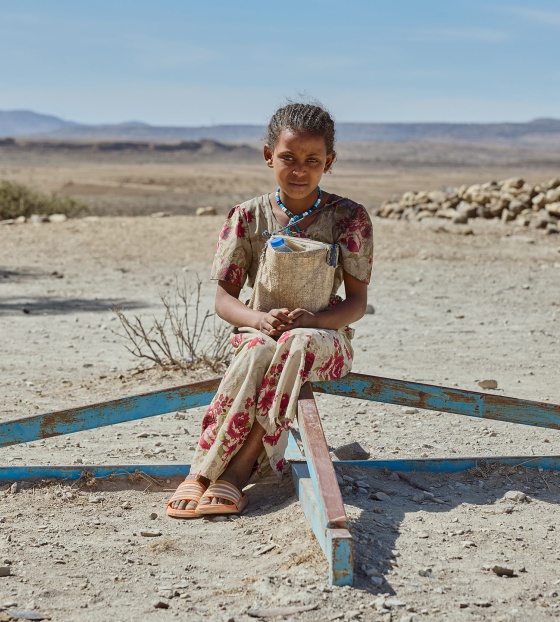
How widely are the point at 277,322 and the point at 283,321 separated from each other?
0.08 ft

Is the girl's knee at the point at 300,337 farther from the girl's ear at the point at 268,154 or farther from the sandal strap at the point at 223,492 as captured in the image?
the girl's ear at the point at 268,154

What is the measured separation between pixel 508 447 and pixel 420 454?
418mm

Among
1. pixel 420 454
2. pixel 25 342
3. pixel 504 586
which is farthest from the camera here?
pixel 25 342

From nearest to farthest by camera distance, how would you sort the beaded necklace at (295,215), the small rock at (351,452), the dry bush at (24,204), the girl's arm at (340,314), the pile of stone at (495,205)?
the girl's arm at (340,314), the beaded necklace at (295,215), the small rock at (351,452), the pile of stone at (495,205), the dry bush at (24,204)

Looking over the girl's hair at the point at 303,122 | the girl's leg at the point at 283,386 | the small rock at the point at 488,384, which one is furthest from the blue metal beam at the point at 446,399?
the small rock at the point at 488,384

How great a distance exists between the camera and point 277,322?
3.59 meters

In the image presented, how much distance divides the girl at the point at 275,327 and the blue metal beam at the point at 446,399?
0.10 m

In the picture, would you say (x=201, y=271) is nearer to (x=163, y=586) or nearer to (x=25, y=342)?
(x=25, y=342)

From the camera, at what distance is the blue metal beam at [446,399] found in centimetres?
378

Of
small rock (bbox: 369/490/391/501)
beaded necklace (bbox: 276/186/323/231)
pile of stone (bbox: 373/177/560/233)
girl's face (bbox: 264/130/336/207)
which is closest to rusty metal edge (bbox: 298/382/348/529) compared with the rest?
small rock (bbox: 369/490/391/501)

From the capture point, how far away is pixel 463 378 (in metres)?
6.15

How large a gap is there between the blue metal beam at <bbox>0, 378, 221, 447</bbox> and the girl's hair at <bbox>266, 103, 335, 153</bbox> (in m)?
0.98

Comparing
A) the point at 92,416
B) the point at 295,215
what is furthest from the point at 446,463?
the point at 92,416

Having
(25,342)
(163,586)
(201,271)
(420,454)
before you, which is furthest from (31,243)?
(163,586)
